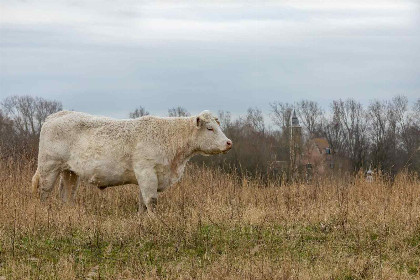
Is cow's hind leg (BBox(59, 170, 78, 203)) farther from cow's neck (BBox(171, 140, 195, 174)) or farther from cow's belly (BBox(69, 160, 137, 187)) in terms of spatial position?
cow's neck (BBox(171, 140, 195, 174))

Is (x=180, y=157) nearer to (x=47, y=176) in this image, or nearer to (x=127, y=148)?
(x=127, y=148)

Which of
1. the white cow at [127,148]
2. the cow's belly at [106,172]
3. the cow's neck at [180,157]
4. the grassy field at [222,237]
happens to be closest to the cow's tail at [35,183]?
the white cow at [127,148]

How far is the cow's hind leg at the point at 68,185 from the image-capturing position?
496 inches

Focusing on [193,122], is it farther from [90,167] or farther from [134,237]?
[134,237]

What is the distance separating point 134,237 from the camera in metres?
9.38

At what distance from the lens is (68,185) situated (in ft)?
41.5

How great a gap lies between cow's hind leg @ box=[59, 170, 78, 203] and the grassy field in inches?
7.9

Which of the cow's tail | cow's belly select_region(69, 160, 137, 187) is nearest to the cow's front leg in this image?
cow's belly select_region(69, 160, 137, 187)

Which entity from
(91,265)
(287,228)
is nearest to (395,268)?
(287,228)

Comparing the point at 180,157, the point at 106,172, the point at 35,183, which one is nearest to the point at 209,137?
the point at 180,157

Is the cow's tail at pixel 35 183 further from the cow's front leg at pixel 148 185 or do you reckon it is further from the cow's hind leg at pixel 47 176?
the cow's front leg at pixel 148 185

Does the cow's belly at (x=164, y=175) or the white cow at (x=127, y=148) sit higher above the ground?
the white cow at (x=127, y=148)

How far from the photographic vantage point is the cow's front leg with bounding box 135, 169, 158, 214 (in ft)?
37.6

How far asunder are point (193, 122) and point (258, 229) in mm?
2854
